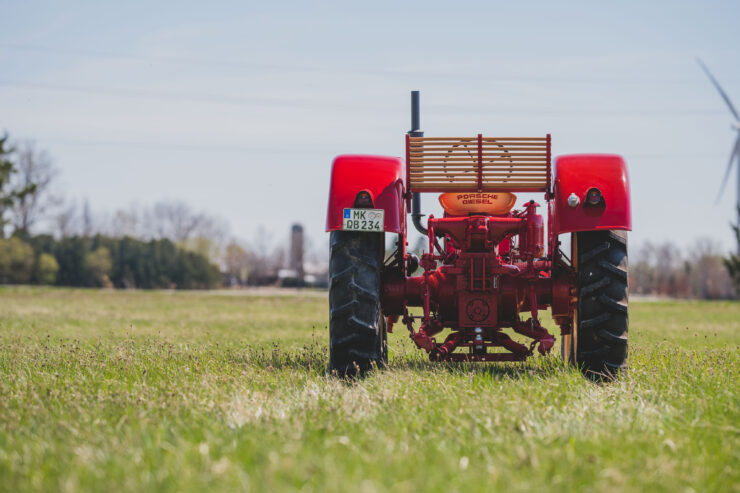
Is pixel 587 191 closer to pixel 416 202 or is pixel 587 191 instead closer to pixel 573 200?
pixel 573 200

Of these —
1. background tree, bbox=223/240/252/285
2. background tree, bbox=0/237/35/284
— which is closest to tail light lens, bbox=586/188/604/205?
background tree, bbox=0/237/35/284

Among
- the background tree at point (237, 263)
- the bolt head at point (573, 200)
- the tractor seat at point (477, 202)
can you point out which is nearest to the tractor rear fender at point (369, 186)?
the tractor seat at point (477, 202)

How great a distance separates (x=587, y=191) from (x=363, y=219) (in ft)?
6.41

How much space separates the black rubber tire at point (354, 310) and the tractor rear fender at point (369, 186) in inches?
11.7

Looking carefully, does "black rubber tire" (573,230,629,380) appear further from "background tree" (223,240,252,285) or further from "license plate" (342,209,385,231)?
"background tree" (223,240,252,285)

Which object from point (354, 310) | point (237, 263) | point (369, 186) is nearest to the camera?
point (354, 310)

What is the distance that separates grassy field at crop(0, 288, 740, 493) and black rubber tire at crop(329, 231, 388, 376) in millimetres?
267

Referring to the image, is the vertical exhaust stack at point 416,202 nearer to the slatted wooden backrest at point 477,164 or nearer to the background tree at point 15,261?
the slatted wooden backrest at point 477,164

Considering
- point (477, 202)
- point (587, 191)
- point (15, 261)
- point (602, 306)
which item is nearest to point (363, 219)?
point (477, 202)

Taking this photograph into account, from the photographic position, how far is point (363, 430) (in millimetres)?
4293

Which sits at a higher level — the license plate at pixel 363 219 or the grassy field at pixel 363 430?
the license plate at pixel 363 219

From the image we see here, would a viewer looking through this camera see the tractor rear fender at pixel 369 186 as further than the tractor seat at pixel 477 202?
No

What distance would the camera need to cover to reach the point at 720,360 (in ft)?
25.8

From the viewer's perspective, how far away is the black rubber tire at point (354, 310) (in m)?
6.58
